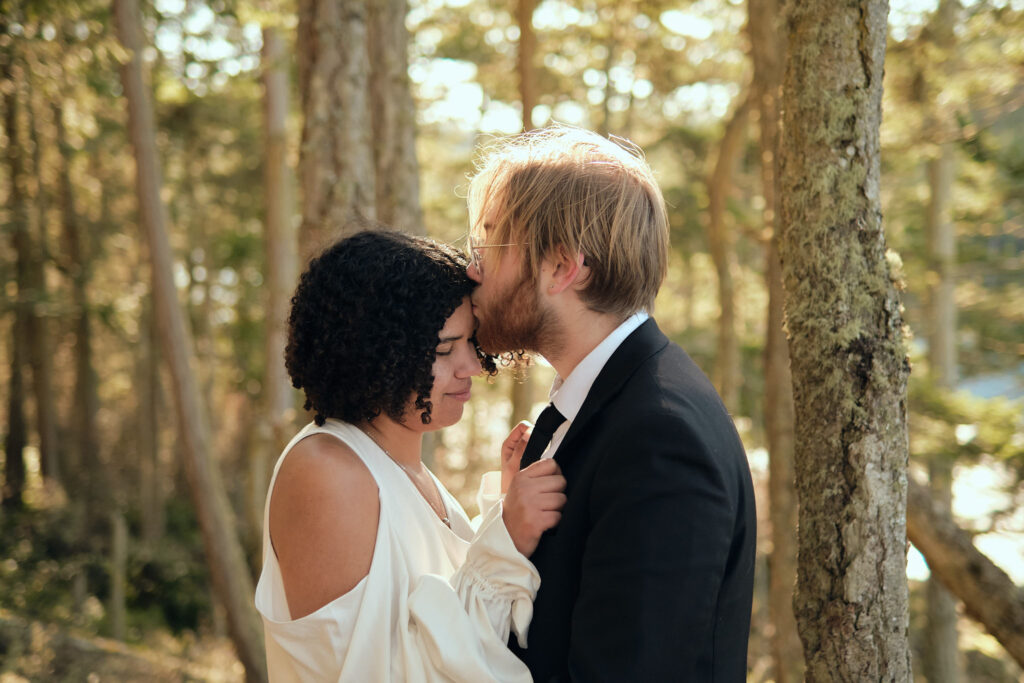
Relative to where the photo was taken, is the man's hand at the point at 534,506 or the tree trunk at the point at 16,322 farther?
the tree trunk at the point at 16,322

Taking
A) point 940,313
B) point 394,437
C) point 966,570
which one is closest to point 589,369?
point 394,437

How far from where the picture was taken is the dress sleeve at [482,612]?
2006 millimetres

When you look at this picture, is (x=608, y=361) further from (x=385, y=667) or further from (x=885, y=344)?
(x=385, y=667)

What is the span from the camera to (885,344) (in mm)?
2221

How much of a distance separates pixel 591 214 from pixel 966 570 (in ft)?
10.0

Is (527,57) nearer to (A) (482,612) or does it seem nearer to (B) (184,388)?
(B) (184,388)

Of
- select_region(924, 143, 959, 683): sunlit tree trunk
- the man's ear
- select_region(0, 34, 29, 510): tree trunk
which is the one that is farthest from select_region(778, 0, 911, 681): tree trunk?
select_region(0, 34, 29, 510): tree trunk

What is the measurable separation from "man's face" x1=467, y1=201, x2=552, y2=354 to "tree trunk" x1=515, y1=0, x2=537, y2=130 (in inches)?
197

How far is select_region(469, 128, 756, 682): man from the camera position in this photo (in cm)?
173

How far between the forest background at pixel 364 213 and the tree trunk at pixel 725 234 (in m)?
0.07

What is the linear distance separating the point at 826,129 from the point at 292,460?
1.71 metres

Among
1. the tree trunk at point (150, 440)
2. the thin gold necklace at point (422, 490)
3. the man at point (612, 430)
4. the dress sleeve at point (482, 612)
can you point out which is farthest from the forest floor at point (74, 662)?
the tree trunk at point (150, 440)

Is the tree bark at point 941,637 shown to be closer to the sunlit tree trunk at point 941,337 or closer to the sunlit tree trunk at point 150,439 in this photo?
the sunlit tree trunk at point 941,337

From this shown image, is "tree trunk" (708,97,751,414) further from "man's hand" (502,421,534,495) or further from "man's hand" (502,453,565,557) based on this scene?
"man's hand" (502,453,565,557)
